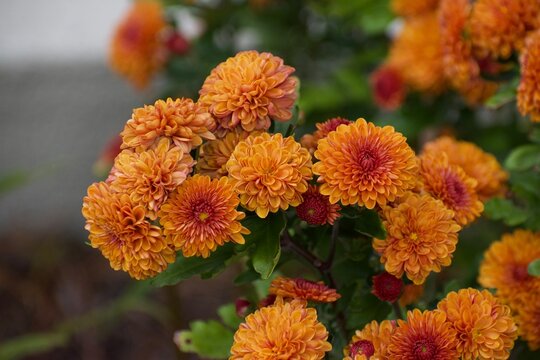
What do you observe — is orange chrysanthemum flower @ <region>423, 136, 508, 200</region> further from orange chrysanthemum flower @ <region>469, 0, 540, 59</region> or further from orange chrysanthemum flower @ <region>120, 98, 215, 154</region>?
orange chrysanthemum flower @ <region>120, 98, 215, 154</region>

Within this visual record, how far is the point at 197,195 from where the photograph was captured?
113 cm

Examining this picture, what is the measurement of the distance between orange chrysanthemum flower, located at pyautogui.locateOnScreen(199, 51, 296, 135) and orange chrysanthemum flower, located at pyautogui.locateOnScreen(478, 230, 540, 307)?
0.50 meters

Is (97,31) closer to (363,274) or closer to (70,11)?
(70,11)

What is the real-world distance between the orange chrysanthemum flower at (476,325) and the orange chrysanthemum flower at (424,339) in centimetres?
2

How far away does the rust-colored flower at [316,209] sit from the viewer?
1.16 m

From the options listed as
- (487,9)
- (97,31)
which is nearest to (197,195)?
(487,9)

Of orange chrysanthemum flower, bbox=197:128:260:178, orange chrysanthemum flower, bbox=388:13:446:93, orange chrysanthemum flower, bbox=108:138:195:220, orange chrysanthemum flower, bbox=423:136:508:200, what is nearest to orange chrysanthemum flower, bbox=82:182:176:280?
orange chrysanthemum flower, bbox=108:138:195:220

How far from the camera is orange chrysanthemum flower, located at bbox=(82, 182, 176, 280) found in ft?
3.70

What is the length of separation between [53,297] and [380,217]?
2041mm

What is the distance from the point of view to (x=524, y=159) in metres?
1.62

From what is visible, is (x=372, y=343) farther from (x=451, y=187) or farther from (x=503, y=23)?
(x=503, y=23)

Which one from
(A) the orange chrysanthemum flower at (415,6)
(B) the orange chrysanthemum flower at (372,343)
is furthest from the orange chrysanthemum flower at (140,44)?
(B) the orange chrysanthemum flower at (372,343)

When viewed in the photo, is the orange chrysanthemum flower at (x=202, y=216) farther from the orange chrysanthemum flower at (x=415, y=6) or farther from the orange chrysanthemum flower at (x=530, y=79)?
the orange chrysanthemum flower at (x=415, y=6)

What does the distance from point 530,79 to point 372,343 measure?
1.84 feet
